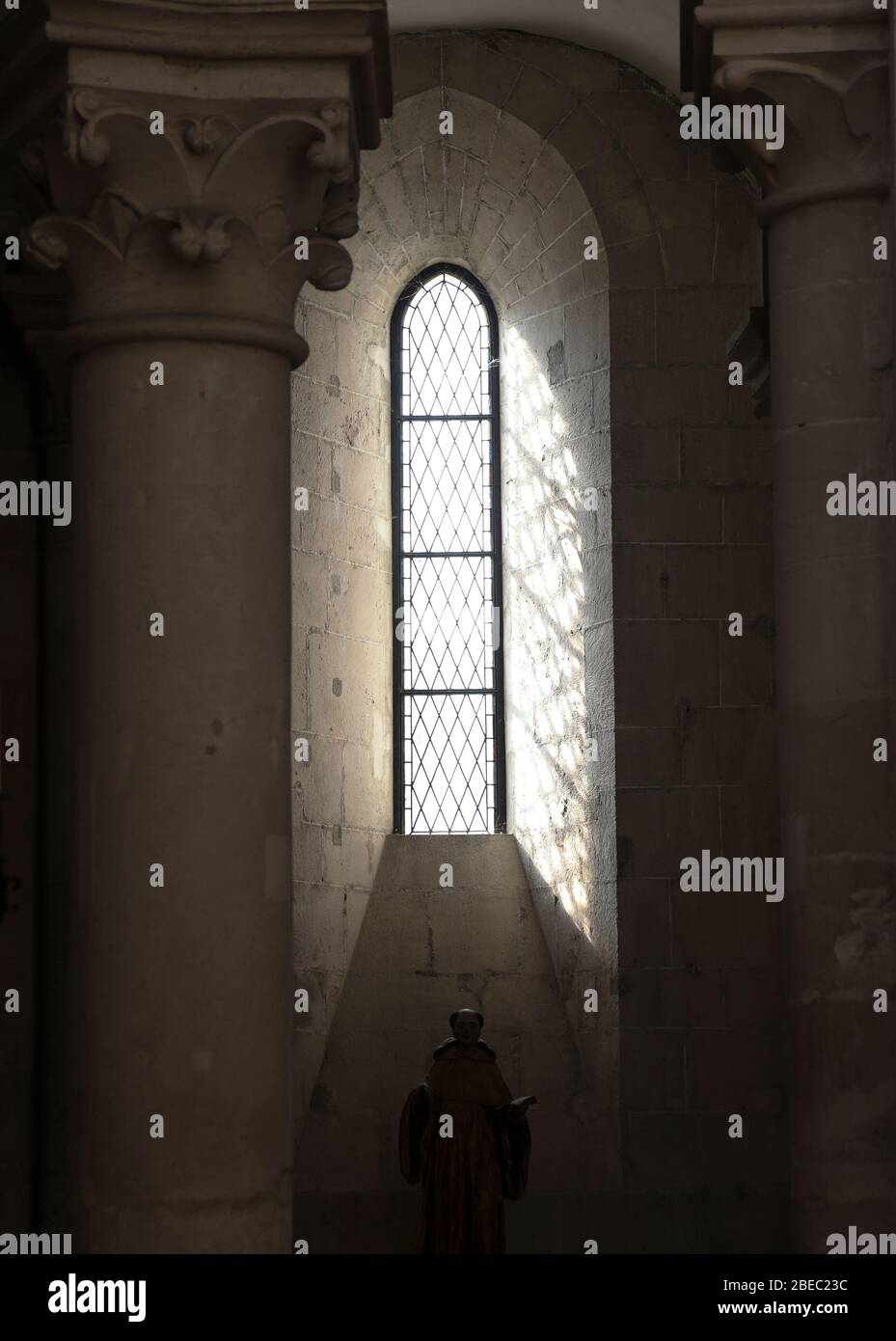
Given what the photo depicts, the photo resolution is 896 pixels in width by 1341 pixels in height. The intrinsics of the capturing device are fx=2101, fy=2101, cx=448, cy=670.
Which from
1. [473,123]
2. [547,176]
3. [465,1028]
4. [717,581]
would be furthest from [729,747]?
[473,123]

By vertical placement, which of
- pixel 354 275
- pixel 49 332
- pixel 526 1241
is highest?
pixel 354 275

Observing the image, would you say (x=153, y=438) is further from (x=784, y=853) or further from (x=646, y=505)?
(x=646, y=505)

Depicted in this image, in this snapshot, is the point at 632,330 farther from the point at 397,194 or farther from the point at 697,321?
the point at 397,194

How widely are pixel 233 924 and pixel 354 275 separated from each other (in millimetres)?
6274

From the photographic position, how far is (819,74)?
7.21 metres

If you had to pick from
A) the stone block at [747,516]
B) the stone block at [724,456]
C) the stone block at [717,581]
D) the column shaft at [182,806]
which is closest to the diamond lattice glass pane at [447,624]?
the stone block at [717,581]

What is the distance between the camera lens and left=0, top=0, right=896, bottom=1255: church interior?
23.1 feet

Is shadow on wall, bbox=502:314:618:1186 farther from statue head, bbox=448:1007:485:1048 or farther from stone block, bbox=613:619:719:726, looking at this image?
statue head, bbox=448:1007:485:1048

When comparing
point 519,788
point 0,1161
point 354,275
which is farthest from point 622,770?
point 0,1161

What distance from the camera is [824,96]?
7.22 m

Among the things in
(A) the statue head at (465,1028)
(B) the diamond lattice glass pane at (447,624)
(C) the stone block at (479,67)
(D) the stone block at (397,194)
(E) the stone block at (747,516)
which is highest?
(C) the stone block at (479,67)

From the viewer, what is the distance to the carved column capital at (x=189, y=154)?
722 cm

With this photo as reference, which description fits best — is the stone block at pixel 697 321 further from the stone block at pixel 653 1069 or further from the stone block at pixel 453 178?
the stone block at pixel 653 1069

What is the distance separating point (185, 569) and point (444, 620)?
5.59 m
